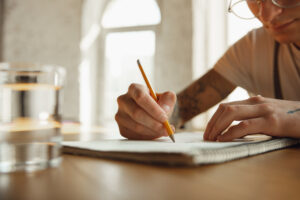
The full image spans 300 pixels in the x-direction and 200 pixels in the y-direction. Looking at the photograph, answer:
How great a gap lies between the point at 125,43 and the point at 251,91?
3277 mm

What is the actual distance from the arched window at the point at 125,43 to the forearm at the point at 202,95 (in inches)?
109

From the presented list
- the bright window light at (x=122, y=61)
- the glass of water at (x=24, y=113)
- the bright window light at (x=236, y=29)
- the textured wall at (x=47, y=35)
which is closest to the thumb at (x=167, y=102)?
the glass of water at (x=24, y=113)

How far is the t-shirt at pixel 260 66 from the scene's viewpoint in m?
1.18

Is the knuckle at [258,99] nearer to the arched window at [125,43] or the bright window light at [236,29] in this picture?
the bright window light at [236,29]

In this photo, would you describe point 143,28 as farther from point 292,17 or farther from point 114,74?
point 292,17

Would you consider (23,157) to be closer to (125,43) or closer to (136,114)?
(136,114)

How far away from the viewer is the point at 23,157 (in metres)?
0.39

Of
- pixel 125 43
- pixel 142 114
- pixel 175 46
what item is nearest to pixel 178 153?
pixel 142 114

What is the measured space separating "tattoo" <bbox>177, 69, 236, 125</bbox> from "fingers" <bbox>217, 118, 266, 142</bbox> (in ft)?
2.37

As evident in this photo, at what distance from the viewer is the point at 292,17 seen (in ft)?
3.28

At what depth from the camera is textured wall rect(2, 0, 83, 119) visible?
4.50 metres

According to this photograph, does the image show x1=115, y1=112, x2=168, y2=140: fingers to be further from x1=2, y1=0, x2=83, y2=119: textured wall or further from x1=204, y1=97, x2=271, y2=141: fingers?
x1=2, y1=0, x2=83, y2=119: textured wall

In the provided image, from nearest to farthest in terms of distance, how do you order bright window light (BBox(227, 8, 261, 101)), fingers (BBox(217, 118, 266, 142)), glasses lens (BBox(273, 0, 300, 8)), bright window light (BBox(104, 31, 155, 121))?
fingers (BBox(217, 118, 266, 142)) < glasses lens (BBox(273, 0, 300, 8)) < bright window light (BBox(227, 8, 261, 101)) < bright window light (BBox(104, 31, 155, 121))

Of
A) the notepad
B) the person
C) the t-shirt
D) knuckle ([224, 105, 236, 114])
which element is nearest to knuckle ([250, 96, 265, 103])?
the person
